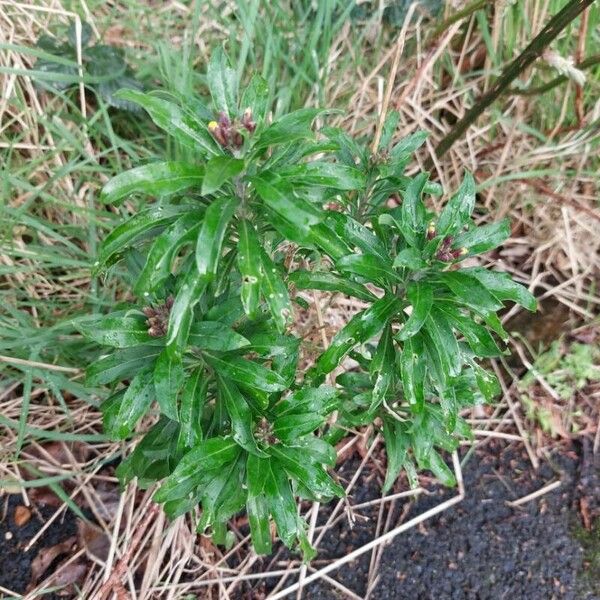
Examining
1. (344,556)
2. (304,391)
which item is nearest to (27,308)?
(304,391)

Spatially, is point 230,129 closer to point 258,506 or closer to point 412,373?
point 412,373

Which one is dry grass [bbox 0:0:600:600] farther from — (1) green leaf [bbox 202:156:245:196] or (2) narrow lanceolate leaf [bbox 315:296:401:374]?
(1) green leaf [bbox 202:156:245:196]

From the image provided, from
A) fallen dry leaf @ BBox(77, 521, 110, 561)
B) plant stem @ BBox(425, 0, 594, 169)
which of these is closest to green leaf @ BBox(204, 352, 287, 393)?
fallen dry leaf @ BBox(77, 521, 110, 561)

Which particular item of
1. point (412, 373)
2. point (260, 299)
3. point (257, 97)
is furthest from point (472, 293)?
point (257, 97)

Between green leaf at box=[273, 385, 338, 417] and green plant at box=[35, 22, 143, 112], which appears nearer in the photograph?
green leaf at box=[273, 385, 338, 417]

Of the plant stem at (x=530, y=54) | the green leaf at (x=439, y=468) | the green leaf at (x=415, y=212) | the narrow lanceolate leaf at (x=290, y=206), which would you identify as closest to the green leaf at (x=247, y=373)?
the narrow lanceolate leaf at (x=290, y=206)

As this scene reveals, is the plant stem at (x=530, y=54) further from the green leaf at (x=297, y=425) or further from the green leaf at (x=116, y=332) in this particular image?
the green leaf at (x=116, y=332)
